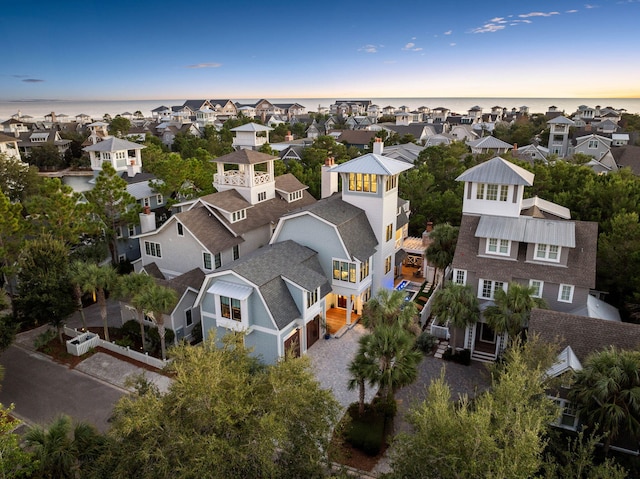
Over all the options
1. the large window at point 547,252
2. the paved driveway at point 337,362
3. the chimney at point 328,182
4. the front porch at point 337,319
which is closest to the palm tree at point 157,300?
the paved driveway at point 337,362

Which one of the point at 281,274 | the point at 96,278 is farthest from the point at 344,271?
the point at 96,278

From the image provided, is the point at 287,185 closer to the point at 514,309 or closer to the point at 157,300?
the point at 157,300

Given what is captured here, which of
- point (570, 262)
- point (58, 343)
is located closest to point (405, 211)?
point (570, 262)

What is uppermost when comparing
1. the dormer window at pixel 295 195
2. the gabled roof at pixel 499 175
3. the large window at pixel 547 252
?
the gabled roof at pixel 499 175

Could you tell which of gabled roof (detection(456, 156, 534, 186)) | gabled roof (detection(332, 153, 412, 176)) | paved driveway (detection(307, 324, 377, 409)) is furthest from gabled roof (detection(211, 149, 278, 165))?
gabled roof (detection(456, 156, 534, 186))

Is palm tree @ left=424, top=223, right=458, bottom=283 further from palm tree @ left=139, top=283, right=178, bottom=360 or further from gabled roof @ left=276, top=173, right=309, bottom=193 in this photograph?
palm tree @ left=139, top=283, right=178, bottom=360

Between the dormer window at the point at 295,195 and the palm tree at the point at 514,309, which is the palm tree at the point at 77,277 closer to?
the dormer window at the point at 295,195
